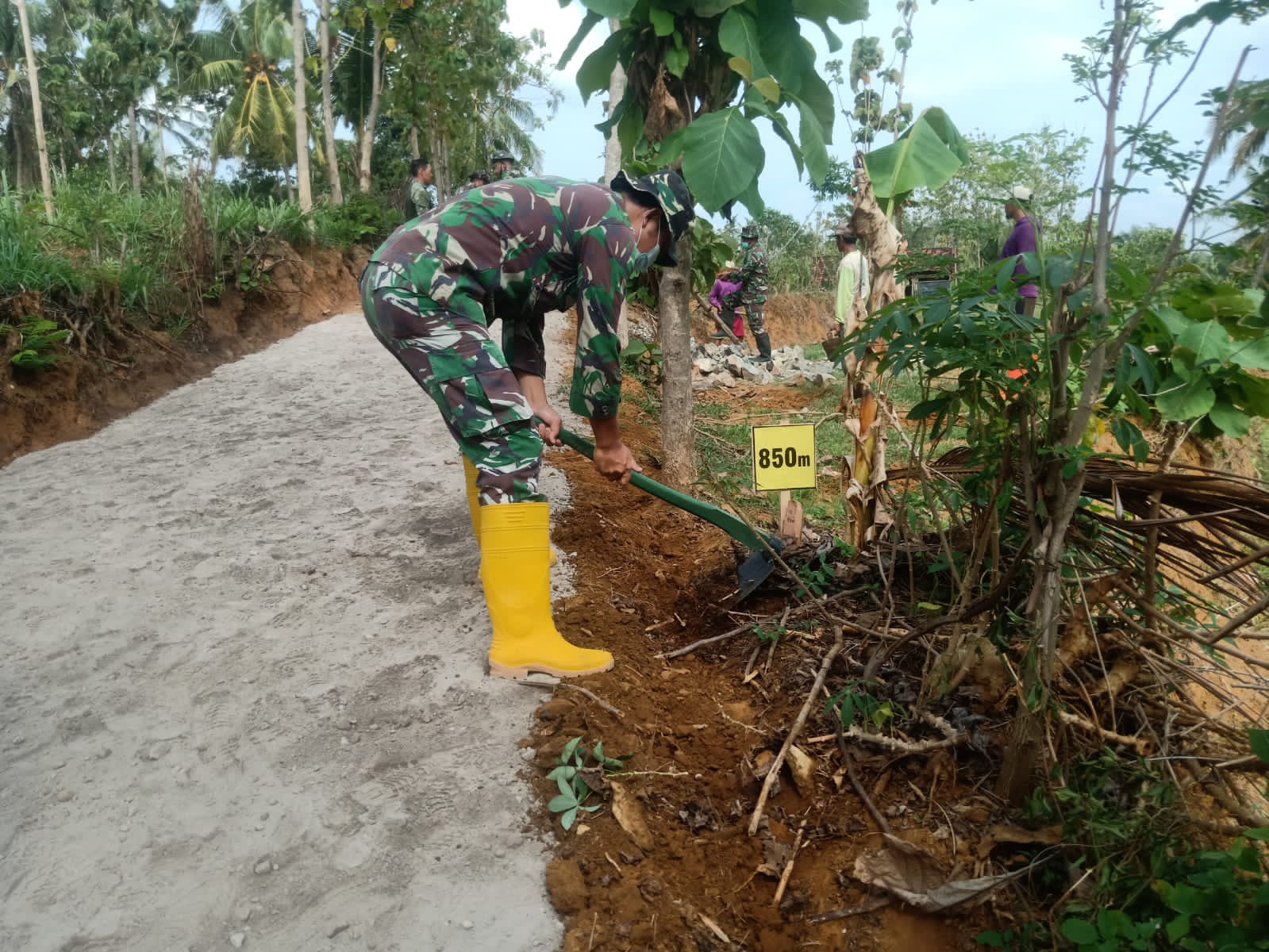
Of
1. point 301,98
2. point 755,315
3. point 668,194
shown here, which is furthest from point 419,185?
point 668,194

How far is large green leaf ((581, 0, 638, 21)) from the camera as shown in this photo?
9.18 ft

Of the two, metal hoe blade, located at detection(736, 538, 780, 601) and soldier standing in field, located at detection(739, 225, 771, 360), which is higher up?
soldier standing in field, located at detection(739, 225, 771, 360)

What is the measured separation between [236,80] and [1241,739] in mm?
30407

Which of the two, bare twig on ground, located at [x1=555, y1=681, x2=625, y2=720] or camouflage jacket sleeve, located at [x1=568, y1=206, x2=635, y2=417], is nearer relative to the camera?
bare twig on ground, located at [x1=555, y1=681, x2=625, y2=720]

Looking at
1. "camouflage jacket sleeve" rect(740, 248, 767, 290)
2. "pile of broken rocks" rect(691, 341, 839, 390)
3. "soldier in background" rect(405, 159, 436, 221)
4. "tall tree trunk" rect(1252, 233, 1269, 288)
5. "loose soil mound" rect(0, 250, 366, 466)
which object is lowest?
"pile of broken rocks" rect(691, 341, 839, 390)

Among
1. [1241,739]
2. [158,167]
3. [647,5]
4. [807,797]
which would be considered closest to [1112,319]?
[1241,739]

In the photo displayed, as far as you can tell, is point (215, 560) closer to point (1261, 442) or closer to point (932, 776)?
point (932, 776)

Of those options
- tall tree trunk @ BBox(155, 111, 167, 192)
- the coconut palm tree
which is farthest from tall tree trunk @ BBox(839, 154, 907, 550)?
tall tree trunk @ BBox(155, 111, 167, 192)

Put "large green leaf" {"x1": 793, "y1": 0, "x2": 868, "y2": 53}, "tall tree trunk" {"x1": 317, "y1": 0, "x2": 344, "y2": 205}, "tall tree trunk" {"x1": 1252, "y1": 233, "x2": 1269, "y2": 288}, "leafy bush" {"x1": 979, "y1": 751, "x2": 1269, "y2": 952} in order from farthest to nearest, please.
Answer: "tall tree trunk" {"x1": 317, "y1": 0, "x2": 344, "y2": 205}
"large green leaf" {"x1": 793, "y1": 0, "x2": 868, "y2": 53}
"tall tree trunk" {"x1": 1252, "y1": 233, "x2": 1269, "y2": 288}
"leafy bush" {"x1": 979, "y1": 751, "x2": 1269, "y2": 952}

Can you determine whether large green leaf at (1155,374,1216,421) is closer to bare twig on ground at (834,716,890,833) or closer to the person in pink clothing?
bare twig on ground at (834,716,890,833)

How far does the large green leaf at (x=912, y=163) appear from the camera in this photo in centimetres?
215

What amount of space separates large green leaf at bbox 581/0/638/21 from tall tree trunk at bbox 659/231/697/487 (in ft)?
3.53

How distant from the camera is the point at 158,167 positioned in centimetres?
2792

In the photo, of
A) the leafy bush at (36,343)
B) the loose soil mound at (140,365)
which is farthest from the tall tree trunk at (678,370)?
the leafy bush at (36,343)
